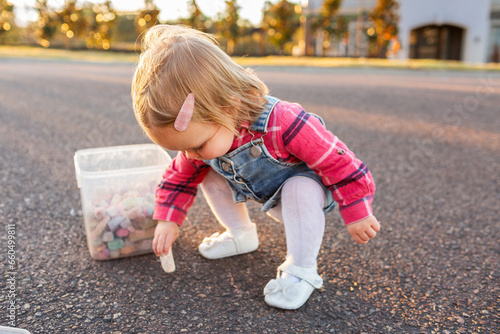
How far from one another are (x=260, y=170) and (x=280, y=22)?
17.0 meters

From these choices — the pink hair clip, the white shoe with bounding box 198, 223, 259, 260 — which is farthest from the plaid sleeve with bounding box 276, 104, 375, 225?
the white shoe with bounding box 198, 223, 259, 260

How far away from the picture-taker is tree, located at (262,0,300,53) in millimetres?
17156

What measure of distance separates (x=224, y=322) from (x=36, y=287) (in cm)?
58

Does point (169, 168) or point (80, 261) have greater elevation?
point (169, 168)

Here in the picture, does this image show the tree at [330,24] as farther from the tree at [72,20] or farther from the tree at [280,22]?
the tree at [72,20]

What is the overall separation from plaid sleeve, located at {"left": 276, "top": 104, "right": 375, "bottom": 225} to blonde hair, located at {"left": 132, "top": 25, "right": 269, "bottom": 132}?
0.11 metres

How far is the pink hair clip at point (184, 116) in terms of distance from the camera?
108 centimetres

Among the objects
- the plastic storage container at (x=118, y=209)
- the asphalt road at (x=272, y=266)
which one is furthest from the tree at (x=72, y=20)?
the plastic storage container at (x=118, y=209)

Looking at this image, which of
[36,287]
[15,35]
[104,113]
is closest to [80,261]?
[36,287]

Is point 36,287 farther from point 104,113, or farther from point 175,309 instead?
point 104,113

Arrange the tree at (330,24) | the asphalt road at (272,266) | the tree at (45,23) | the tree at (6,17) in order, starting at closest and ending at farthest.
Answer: the asphalt road at (272,266) → the tree at (330,24) → the tree at (6,17) → the tree at (45,23)

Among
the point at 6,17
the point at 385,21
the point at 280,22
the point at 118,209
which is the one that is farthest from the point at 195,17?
the point at 118,209

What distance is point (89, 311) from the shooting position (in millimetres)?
1220

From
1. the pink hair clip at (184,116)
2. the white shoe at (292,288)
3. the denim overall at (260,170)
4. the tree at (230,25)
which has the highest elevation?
the tree at (230,25)
